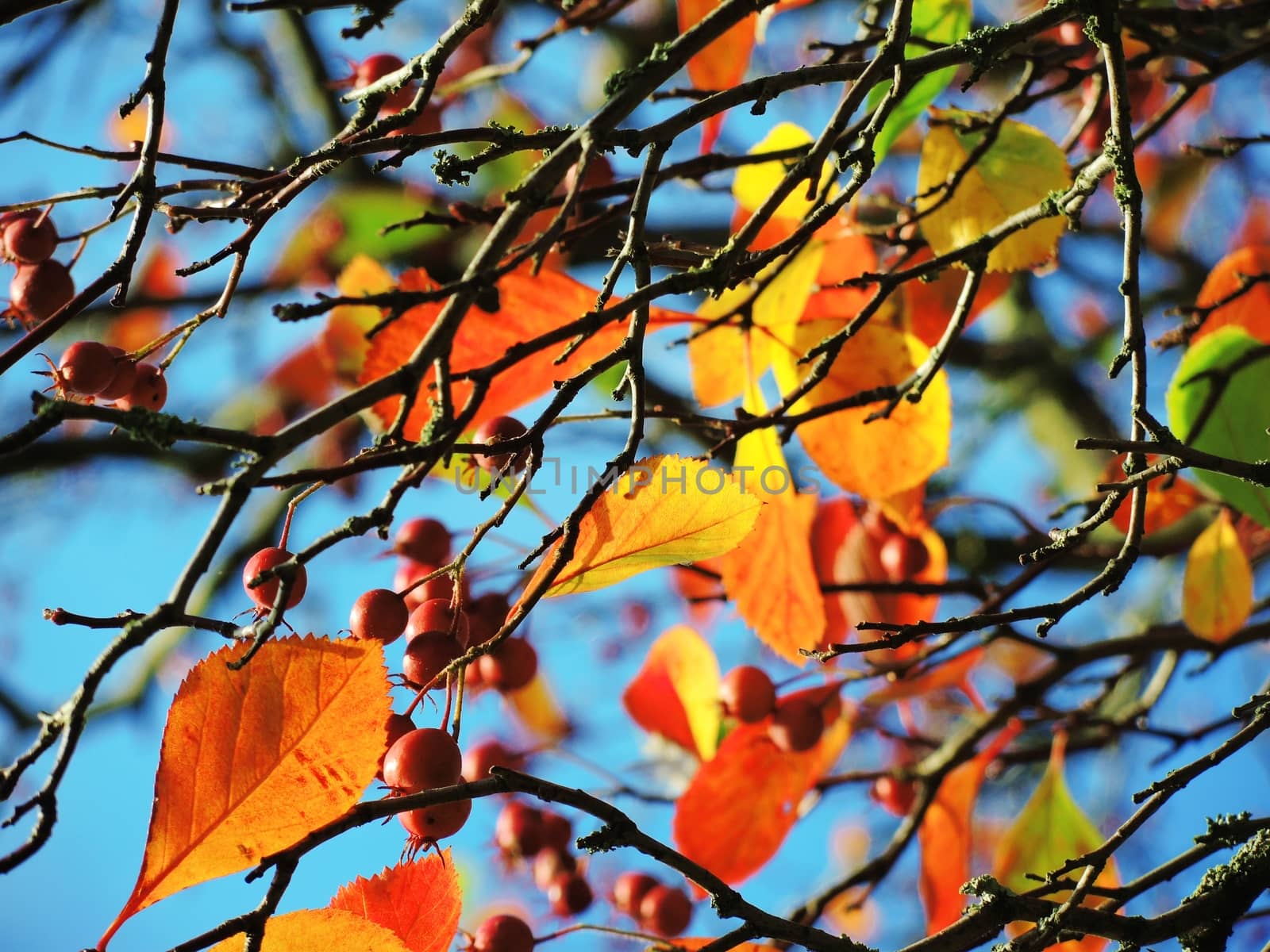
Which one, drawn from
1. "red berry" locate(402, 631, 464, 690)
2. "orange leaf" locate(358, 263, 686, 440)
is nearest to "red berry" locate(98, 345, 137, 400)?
"orange leaf" locate(358, 263, 686, 440)

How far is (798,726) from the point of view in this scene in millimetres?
956

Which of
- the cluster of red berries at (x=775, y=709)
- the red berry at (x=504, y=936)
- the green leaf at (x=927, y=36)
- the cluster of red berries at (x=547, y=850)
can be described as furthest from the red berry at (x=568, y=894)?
the green leaf at (x=927, y=36)

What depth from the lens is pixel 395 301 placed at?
442 mm

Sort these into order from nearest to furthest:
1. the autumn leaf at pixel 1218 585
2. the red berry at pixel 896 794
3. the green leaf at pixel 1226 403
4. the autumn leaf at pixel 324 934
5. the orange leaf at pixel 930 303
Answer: the autumn leaf at pixel 324 934, the green leaf at pixel 1226 403, the autumn leaf at pixel 1218 585, the orange leaf at pixel 930 303, the red berry at pixel 896 794

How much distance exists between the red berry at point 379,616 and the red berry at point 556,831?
21.9 inches

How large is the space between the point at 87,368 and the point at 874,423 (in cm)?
52

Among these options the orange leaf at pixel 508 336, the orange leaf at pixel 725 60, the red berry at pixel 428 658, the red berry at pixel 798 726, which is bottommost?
the red berry at pixel 428 658

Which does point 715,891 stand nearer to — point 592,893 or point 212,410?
point 592,893

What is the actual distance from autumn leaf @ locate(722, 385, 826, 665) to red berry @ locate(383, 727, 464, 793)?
33cm

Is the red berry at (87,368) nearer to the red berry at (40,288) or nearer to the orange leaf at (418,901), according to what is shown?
the red berry at (40,288)

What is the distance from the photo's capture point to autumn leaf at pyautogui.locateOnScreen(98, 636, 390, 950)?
20.6 inches

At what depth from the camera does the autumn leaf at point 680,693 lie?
1.02 meters

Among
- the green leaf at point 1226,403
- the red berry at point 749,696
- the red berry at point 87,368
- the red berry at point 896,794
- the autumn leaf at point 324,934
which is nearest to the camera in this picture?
the autumn leaf at point 324,934

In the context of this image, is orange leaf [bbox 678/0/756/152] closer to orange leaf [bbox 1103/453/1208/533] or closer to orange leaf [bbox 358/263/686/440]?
orange leaf [bbox 358/263/686/440]
